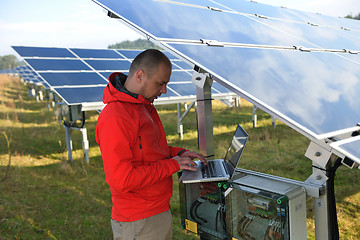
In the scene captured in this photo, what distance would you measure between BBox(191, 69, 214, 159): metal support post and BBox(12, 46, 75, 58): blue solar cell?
6.72 metres

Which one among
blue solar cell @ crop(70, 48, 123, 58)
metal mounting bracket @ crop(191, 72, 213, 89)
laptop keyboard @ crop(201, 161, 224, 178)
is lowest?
laptop keyboard @ crop(201, 161, 224, 178)

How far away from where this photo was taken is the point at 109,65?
8.62 m

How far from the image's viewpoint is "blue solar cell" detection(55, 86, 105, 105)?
19.9ft

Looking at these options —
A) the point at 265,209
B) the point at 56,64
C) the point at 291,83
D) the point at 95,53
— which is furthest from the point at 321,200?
the point at 95,53

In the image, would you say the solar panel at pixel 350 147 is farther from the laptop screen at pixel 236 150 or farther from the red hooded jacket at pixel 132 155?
the red hooded jacket at pixel 132 155

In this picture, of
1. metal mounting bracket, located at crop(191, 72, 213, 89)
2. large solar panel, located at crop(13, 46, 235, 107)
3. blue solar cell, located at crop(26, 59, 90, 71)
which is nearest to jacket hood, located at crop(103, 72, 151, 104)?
metal mounting bracket, located at crop(191, 72, 213, 89)

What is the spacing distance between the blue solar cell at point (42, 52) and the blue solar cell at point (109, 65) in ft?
2.45

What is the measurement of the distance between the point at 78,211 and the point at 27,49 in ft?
18.4

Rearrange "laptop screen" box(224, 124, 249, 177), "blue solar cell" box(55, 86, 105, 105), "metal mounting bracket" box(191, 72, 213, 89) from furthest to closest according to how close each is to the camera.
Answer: "blue solar cell" box(55, 86, 105, 105)
"metal mounting bracket" box(191, 72, 213, 89)
"laptop screen" box(224, 124, 249, 177)

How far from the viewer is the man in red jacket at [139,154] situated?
→ 1885mm

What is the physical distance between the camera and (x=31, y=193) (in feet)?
17.9

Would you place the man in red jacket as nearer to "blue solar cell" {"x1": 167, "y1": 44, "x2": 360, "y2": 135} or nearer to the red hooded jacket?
the red hooded jacket

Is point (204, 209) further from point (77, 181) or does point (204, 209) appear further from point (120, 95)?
point (77, 181)

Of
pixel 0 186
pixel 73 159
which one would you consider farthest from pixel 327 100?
pixel 73 159
